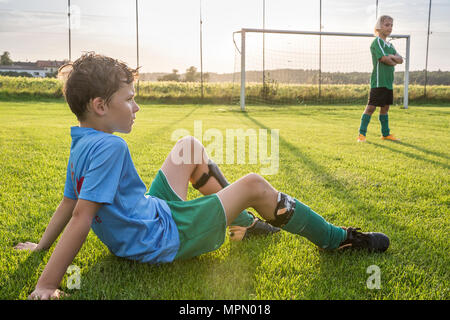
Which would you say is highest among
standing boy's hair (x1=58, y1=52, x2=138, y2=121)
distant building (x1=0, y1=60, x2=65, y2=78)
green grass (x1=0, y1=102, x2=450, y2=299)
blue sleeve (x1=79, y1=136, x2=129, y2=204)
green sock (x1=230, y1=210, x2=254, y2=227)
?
distant building (x1=0, y1=60, x2=65, y2=78)

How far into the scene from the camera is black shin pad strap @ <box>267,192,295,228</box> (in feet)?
5.82

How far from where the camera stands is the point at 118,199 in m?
1.54

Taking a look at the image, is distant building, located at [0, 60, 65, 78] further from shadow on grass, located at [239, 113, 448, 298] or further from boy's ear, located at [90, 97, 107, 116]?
boy's ear, located at [90, 97, 107, 116]

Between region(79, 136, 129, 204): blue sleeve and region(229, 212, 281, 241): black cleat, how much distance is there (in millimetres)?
906

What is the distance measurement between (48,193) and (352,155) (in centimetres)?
362

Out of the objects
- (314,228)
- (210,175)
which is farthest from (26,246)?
(314,228)

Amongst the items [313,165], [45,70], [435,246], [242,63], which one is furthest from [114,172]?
[45,70]

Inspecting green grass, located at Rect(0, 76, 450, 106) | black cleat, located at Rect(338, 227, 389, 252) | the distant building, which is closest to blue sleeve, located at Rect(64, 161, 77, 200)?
black cleat, located at Rect(338, 227, 389, 252)

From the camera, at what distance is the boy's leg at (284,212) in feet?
5.58

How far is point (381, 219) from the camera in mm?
2510

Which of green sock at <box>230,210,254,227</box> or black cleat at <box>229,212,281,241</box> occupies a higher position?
green sock at <box>230,210,254,227</box>

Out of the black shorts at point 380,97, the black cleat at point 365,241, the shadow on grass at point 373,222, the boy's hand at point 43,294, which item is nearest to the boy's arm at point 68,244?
the boy's hand at point 43,294

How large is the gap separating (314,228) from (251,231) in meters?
0.46
